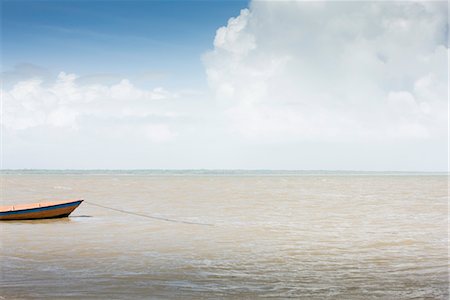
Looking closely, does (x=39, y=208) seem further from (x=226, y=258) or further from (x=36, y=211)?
(x=226, y=258)

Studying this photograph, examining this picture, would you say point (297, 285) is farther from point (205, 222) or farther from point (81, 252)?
point (205, 222)

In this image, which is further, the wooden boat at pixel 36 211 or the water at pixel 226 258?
the wooden boat at pixel 36 211

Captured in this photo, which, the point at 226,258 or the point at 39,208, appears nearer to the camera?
the point at 226,258

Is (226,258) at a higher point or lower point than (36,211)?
lower

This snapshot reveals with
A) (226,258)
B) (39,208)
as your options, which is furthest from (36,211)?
(226,258)

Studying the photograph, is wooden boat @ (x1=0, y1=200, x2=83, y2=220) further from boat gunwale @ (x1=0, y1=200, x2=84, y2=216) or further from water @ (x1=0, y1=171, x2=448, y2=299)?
water @ (x1=0, y1=171, x2=448, y2=299)

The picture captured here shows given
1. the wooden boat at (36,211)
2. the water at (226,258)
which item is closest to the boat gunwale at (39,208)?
the wooden boat at (36,211)

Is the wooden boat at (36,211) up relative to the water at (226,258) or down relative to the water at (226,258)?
up

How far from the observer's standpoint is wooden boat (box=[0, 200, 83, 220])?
1021 inches

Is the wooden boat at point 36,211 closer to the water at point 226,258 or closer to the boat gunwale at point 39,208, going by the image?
the boat gunwale at point 39,208

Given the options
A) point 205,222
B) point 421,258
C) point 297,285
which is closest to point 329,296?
point 297,285

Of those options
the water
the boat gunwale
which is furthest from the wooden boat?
the water

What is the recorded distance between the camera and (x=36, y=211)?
26594mm

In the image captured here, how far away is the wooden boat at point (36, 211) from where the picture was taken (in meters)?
25.9
